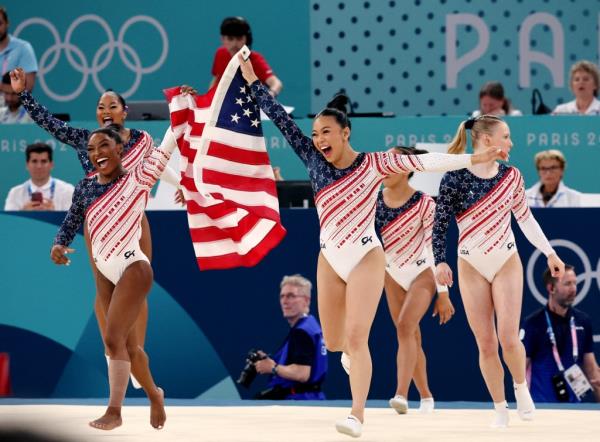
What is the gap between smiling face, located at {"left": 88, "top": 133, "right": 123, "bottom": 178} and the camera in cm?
570

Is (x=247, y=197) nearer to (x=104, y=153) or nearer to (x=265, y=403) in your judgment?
(x=104, y=153)

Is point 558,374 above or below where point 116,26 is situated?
below

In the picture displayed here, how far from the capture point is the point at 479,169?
6219 mm

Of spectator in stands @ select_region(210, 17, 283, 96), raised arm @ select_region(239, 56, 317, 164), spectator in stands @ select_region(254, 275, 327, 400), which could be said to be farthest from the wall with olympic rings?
raised arm @ select_region(239, 56, 317, 164)

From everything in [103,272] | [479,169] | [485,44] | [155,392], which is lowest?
[155,392]

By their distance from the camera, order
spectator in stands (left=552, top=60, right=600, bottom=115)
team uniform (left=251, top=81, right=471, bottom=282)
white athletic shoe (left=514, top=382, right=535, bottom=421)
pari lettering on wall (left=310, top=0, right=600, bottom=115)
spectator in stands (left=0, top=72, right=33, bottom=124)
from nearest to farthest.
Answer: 1. team uniform (left=251, top=81, right=471, bottom=282)
2. white athletic shoe (left=514, top=382, right=535, bottom=421)
3. spectator in stands (left=552, top=60, right=600, bottom=115)
4. spectator in stands (left=0, top=72, right=33, bottom=124)
5. pari lettering on wall (left=310, top=0, right=600, bottom=115)

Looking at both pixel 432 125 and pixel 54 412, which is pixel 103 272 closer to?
pixel 54 412

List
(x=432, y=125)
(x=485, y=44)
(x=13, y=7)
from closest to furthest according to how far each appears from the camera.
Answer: (x=432, y=125) → (x=485, y=44) → (x=13, y=7)

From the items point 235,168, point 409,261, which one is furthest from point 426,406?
point 235,168

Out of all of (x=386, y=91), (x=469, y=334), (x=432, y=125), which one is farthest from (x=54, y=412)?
(x=386, y=91)

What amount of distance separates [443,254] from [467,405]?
5.94ft

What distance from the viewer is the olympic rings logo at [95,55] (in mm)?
12500

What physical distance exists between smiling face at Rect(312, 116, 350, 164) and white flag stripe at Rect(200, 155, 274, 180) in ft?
2.91

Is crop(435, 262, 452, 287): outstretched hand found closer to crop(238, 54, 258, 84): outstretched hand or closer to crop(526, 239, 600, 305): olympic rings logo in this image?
crop(238, 54, 258, 84): outstretched hand
